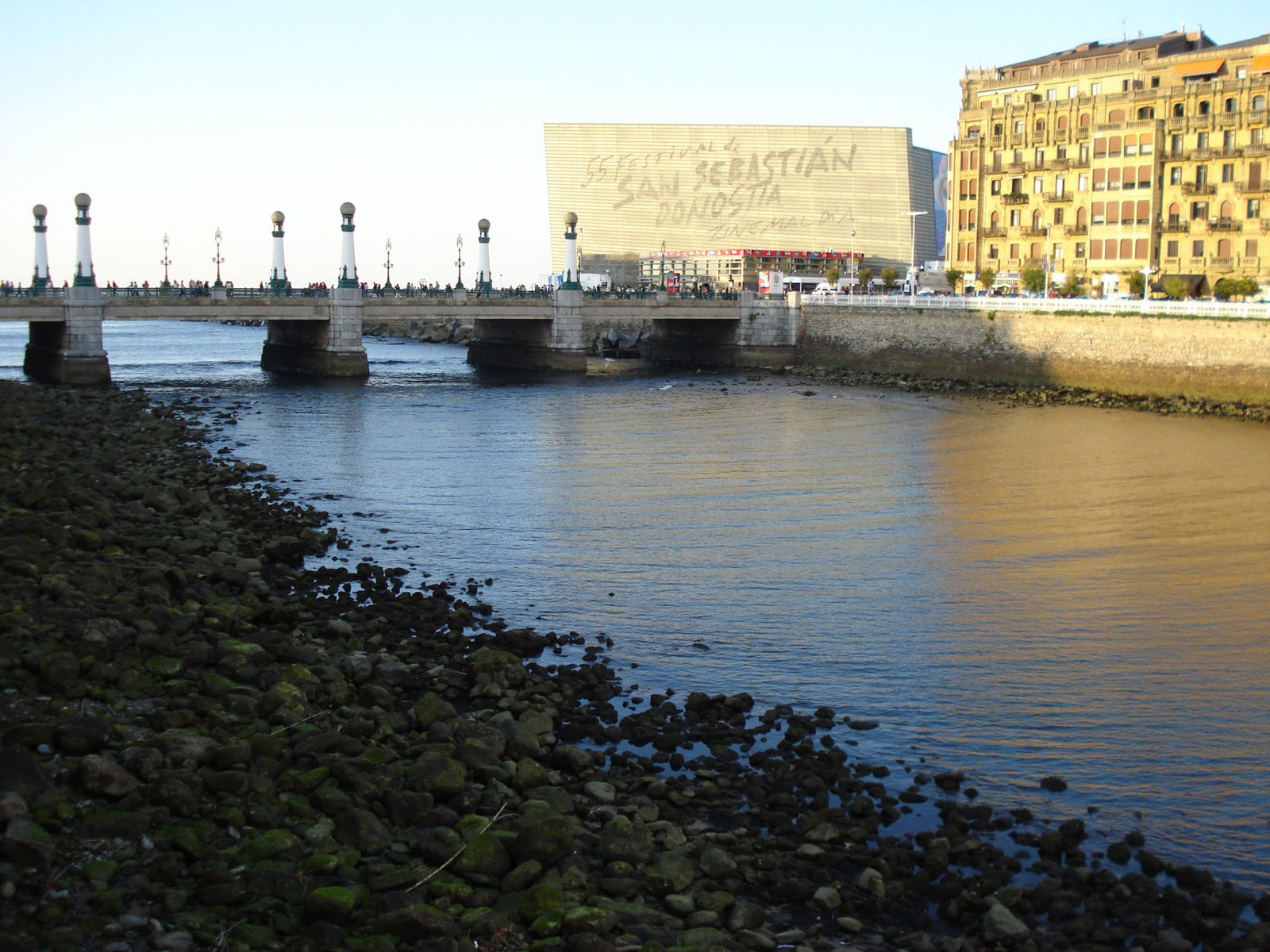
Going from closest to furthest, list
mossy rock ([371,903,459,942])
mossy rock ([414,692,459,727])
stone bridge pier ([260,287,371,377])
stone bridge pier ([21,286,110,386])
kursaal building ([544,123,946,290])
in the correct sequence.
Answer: mossy rock ([371,903,459,942]) < mossy rock ([414,692,459,727]) < stone bridge pier ([21,286,110,386]) < stone bridge pier ([260,287,371,377]) < kursaal building ([544,123,946,290])

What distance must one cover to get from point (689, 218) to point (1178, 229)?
259 ft

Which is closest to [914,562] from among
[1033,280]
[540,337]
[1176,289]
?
[1176,289]

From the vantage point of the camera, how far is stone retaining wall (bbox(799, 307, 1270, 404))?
61.0 metres

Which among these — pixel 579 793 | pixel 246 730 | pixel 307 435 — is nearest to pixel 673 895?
pixel 579 793

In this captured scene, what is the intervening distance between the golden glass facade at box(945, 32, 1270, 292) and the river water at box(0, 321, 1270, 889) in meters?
28.2

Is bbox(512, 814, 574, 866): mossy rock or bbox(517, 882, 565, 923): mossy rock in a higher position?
bbox(512, 814, 574, 866): mossy rock

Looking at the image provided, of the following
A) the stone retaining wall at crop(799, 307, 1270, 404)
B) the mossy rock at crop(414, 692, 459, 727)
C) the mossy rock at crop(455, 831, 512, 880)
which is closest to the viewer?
the mossy rock at crop(455, 831, 512, 880)

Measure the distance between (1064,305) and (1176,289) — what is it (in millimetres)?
8565

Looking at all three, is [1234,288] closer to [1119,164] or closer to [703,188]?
[1119,164]

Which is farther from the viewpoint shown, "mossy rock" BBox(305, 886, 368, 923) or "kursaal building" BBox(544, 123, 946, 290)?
"kursaal building" BBox(544, 123, 946, 290)

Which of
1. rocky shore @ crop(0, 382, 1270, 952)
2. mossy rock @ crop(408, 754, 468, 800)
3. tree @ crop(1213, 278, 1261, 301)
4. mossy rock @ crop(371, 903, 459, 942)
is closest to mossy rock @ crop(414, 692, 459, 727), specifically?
→ rocky shore @ crop(0, 382, 1270, 952)

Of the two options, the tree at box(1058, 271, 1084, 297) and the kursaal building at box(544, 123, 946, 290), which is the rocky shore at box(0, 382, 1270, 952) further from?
the kursaal building at box(544, 123, 946, 290)

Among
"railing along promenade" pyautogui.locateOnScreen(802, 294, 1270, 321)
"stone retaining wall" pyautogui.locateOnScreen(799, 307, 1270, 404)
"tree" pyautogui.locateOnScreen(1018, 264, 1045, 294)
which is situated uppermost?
"tree" pyautogui.locateOnScreen(1018, 264, 1045, 294)

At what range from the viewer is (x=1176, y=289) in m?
76.0
